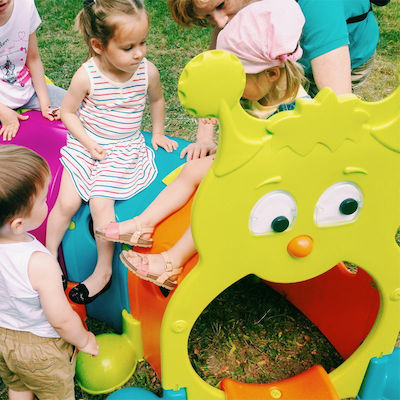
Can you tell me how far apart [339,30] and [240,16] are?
0.36 metres

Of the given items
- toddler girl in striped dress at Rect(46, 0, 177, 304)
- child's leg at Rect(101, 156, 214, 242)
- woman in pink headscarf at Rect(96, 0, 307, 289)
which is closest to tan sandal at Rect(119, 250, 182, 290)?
woman in pink headscarf at Rect(96, 0, 307, 289)

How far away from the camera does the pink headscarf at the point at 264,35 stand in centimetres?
133

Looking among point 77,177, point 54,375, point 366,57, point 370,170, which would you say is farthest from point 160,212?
point 366,57

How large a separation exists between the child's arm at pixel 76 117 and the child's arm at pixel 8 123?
1.11ft

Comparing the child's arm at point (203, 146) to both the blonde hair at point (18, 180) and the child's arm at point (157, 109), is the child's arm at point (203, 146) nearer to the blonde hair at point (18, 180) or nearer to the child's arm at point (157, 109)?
the child's arm at point (157, 109)

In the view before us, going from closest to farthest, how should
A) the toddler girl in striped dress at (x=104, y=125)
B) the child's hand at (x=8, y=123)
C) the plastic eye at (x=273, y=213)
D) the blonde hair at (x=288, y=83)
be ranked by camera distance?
1. the plastic eye at (x=273, y=213)
2. the blonde hair at (x=288, y=83)
3. the toddler girl in striped dress at (x=104, y=125)
4. the child's hand at (x=8, y=123)

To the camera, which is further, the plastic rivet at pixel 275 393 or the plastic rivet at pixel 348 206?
the plastic rivet at pixel 275 393

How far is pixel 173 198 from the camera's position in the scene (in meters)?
1.64

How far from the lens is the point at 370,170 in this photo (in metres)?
1.26

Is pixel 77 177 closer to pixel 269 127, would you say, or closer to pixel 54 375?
pixel 54 375

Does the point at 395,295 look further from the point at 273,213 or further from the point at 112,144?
the point at 112,144

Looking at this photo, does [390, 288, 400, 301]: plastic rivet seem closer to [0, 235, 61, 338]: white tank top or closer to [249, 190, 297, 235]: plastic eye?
[249, 190, 297, 235]: plastic eye

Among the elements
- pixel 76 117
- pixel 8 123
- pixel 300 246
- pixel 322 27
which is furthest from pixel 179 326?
pixel 8 123

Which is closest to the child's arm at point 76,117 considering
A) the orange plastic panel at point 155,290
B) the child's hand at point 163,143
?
the child's hand at point 163,143
